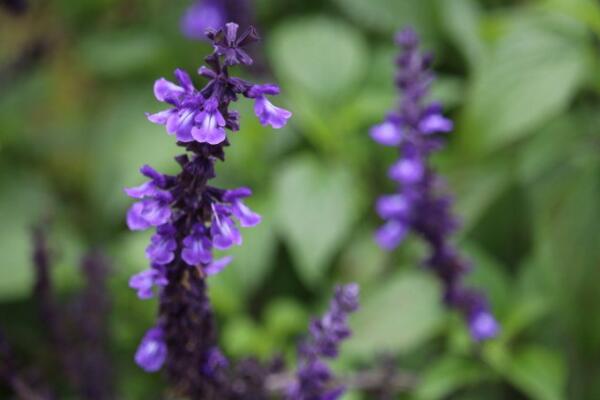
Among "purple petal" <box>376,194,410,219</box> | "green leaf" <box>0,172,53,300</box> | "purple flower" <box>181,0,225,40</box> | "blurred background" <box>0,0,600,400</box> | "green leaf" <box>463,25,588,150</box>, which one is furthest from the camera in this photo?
"green leaf" <box>0,172,53,300</box>

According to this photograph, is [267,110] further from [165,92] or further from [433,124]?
[433,124]

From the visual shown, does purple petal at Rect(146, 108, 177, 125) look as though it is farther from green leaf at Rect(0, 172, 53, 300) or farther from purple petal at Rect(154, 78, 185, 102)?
green leaf at Rect(0, 172, 53, 300)

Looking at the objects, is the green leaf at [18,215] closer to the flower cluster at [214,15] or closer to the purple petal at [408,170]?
the flower cluster at [214,15]

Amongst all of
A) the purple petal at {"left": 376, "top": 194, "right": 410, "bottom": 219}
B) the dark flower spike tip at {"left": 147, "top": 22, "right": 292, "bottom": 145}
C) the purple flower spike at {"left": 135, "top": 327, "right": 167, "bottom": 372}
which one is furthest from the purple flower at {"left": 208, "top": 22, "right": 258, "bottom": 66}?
the purple petal at {"left": 376, "top": 194, "right": 410, "bottom": 219}

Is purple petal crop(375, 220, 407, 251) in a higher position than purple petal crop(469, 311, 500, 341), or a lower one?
higher

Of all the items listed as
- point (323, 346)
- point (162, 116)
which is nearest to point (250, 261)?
point (323, 346)

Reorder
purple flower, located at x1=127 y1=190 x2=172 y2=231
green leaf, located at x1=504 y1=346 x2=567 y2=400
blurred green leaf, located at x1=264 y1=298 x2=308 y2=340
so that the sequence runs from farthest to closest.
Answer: blurred green leaf, located at x1=264 y1=298 x2=308 y2=340
green leaf, located at x1=504 y1=346 x2=567 y2=400
purple flower, located at x1=127 y1=190 x2=172 y2=231

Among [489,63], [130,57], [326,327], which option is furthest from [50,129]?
[326,327]

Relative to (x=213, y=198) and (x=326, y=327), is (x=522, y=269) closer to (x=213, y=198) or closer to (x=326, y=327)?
(x=326, y=327)
